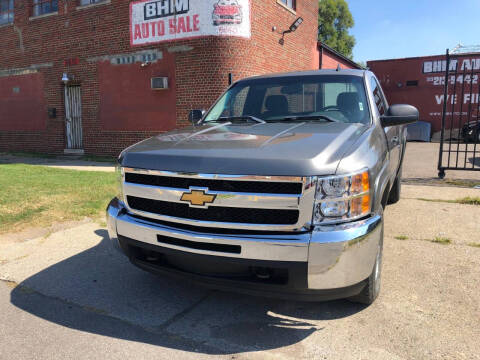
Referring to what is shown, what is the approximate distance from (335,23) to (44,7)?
115 ft

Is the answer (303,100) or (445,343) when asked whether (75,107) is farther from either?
(445,343)

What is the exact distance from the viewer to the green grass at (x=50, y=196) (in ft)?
17.2

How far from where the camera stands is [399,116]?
3445 mm

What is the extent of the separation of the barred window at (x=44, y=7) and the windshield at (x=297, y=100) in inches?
485

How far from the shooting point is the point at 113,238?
9.84ft

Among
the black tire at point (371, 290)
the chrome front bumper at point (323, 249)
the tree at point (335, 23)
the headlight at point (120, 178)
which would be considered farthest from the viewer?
the tree at point (335, 23)

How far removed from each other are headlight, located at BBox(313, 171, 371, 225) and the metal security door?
1290 centimetres

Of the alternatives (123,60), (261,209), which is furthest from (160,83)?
(261,209)

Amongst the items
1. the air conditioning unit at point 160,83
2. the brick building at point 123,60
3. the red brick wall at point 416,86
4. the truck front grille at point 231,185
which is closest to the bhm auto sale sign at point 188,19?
the brick building at point 123,60

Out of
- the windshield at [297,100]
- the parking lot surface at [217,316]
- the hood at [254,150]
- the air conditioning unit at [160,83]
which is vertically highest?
the air conditioning unit at [160,83]

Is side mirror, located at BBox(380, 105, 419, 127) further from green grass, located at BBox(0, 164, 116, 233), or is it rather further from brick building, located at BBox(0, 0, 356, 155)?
brick building, located at BBox(0, 0, 356, 155)

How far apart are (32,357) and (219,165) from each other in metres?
1.63

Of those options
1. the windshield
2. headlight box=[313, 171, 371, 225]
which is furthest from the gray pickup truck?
the windshield

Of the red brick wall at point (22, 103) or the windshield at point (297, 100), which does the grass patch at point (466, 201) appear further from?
the red brick wall at point (22, 103)
